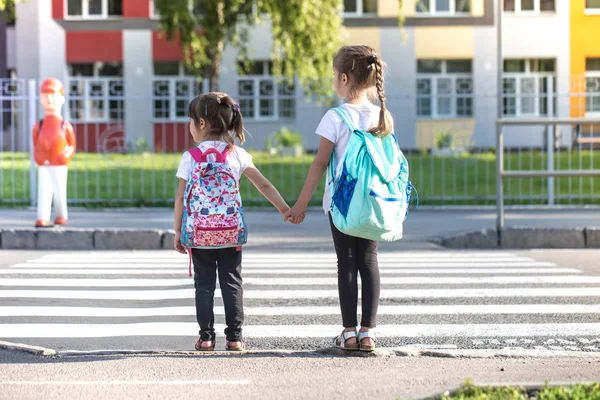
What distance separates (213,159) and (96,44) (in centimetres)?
3146

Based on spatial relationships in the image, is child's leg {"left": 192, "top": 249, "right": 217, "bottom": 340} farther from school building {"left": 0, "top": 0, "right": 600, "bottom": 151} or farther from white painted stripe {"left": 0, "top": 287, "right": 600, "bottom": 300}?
school building {"left": 0, "top": 0, "right": 600, "bottom": 151}

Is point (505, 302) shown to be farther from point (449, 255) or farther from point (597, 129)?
point (597, 129)

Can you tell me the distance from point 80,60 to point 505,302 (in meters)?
30.3

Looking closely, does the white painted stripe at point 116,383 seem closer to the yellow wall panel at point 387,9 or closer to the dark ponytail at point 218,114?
the dark ponytail at point 218,114

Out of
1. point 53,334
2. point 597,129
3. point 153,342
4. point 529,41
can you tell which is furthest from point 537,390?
point 529,41

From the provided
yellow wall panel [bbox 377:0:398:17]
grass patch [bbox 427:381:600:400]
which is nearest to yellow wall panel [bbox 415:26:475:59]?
yellow wall panel [bbox 377:0:398:17]

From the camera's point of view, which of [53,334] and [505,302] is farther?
[505,302]

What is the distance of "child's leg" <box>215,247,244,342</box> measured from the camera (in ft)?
18.2

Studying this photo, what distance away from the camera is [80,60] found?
3594cm

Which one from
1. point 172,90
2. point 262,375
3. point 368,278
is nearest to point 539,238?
point 368,278

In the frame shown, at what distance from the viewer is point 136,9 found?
117 ft

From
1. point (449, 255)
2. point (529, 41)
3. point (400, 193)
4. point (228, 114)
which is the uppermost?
point (529, 41)

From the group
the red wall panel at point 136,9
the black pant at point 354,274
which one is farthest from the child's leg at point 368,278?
the red wall panel at point 136,9

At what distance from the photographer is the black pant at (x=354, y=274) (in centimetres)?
546
